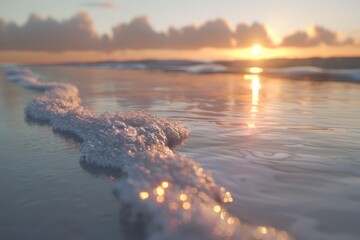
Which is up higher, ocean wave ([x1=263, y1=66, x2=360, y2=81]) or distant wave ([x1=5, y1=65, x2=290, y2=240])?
ocean wave ([x1=263, y1=66, x2=360, y2=81])

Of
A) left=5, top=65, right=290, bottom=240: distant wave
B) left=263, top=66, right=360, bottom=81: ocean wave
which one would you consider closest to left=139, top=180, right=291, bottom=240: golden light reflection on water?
left=5, top=65, right=290, bottom=240: distant wave

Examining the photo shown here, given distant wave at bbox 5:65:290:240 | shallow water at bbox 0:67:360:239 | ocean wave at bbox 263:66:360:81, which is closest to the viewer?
Result: distant wave at bbox 5:65:290:240

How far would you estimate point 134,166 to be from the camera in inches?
102

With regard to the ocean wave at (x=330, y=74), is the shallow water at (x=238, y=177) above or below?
below

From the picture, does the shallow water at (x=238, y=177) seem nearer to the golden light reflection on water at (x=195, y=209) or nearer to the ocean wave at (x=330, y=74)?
the golden light reflection on water at (x=195, y=209)

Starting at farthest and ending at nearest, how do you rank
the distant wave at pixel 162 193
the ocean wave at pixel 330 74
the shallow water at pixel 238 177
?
the ocean wave at pixel 330 74, the shallow water at pixel 238 177, the distant wave at pixel 162 193

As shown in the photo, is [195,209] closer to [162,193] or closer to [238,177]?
[162,193]

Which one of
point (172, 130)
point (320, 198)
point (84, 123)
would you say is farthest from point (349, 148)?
point (84, 123)

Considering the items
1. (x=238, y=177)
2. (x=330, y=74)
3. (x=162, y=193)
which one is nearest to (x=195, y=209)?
(x=162, y=193)

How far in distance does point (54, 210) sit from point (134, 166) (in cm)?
63

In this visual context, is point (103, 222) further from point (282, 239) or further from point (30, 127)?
point (30, 127)

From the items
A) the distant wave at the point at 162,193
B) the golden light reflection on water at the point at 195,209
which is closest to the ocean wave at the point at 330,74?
the distant wave at the point at 162,193

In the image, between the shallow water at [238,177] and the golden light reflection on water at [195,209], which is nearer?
the golden light reflection on water at [195,209]

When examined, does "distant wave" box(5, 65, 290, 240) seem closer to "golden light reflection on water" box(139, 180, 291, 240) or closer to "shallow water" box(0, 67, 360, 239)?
"golden light reflection on water" box(139, 180, 291, 240)
